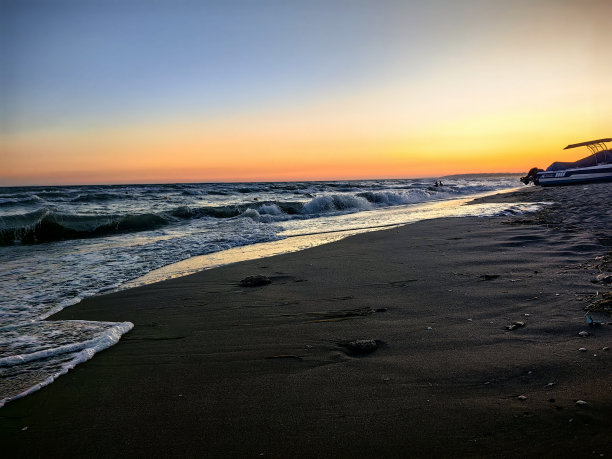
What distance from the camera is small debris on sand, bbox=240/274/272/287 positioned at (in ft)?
15.6

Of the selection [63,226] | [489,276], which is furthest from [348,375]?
[63,226]

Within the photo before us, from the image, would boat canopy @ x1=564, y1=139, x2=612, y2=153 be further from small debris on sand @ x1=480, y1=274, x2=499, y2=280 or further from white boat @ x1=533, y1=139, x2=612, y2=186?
small debris on sand @ x1=480, y1=274, x2=499, y2=280

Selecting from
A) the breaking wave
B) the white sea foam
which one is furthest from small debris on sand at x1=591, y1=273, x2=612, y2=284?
the breaking wave

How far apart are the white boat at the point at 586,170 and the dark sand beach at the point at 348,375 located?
829 inches

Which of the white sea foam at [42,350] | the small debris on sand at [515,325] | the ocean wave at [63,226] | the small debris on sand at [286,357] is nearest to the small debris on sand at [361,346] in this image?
the small debris on sand at [286,357]

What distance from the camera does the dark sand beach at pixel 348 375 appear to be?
5.69ft

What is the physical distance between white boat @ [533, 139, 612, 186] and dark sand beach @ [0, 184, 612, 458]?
69.1ft

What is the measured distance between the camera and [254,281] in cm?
479

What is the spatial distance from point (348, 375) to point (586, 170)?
2496 cm

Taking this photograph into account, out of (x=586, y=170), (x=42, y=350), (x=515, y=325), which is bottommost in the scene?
(x=42, y=350)

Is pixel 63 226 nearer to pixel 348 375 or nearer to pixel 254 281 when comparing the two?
pixel 254 281

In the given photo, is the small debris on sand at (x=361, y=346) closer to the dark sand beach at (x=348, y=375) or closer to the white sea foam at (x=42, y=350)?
the dark sand beach at (x=348, y=375)

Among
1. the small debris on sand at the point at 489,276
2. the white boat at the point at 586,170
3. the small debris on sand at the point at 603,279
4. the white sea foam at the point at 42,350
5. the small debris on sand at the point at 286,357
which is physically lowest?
the white sea foam at the point at 42,350

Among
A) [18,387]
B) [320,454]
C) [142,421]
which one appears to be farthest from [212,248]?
[320,454]
